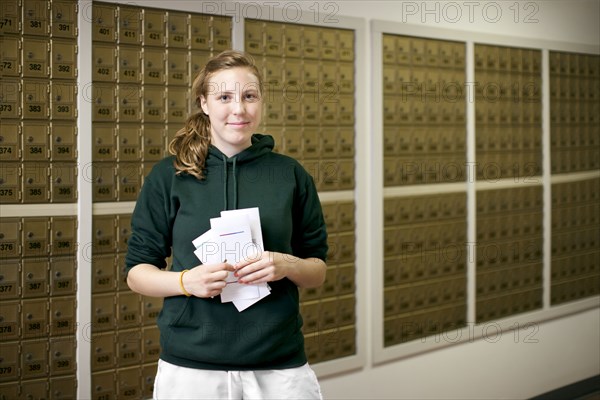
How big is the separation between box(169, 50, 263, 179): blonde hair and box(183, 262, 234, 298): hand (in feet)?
0.76

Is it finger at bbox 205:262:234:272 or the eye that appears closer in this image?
finger at bbox 205:262:234:272

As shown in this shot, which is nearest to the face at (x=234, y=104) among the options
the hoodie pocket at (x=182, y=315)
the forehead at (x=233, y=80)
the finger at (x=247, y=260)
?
the forehead at (x=233, y=80)

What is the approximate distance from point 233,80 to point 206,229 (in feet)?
1.19

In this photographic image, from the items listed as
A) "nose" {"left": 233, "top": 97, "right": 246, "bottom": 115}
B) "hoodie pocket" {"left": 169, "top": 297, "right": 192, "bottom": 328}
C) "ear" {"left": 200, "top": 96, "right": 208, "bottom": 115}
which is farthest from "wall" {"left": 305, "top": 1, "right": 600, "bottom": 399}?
"hoodie pocket" {"left": 169, "top": 297, "right": 192, "bottom": 328}

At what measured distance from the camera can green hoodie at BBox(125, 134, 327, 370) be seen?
159 cm

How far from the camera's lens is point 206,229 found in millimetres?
1627

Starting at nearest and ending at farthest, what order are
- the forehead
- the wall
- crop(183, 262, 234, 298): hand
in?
crop(183, 262, 234, 298): hand
the forehead
the wall

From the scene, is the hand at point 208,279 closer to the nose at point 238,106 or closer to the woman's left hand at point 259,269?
the woman's left hand at point 259,269

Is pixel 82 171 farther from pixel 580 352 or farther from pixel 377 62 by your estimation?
pixel 580 352

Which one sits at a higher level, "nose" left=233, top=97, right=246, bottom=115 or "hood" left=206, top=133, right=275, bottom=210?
"nose" left=233, top=97, right=246, bottom=115

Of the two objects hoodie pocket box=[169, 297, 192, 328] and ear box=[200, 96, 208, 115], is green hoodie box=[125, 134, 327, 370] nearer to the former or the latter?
hoodie pocket box=[169, 297, 192, 328]

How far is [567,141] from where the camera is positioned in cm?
425

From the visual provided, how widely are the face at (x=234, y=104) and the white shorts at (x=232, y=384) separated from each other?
0.55 metres

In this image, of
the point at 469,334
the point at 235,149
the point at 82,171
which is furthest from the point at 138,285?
the point at 469,334
